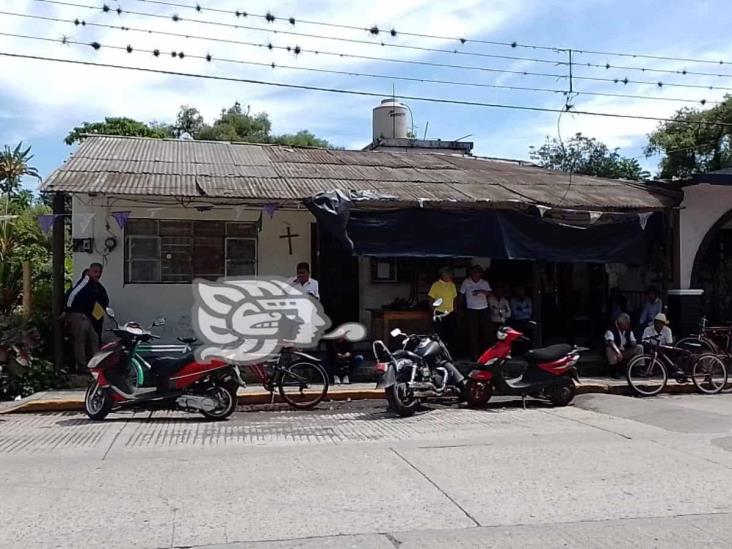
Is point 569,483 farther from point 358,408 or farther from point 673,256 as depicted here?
point 673,256

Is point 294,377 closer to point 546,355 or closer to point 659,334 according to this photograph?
point 546,355

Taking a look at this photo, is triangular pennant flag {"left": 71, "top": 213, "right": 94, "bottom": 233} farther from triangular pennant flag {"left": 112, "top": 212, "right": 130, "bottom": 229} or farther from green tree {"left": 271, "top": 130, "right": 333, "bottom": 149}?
green tree {"left": 271, "top": 130, "right": 333, "bottom": 149}

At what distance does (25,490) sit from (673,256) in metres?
12.0

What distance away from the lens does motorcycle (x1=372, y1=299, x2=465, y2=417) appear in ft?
33.7

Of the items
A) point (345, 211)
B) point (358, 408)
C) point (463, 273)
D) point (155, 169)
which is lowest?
point (358, 408)

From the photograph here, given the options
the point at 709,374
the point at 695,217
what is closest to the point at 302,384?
the point at 709,374

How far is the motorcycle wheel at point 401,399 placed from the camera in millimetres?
10211

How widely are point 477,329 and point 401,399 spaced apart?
11.5 ft

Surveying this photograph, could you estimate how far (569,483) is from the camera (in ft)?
21.4

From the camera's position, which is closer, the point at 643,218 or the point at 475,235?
the point at 475,235

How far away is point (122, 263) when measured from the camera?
13055mm

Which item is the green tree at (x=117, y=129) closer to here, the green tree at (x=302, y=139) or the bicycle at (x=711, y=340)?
the green tree at (x=302, y=139)

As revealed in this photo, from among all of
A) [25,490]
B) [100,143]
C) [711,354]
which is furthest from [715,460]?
[100,143]

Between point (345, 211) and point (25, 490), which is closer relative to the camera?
point (25, 490)
